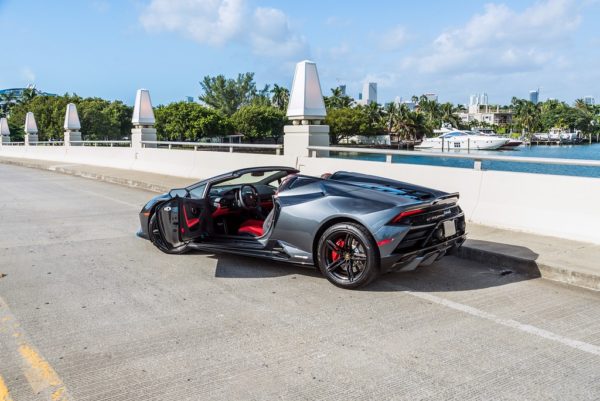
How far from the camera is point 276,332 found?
13.5 ft

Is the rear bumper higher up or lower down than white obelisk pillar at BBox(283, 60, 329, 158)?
lower down

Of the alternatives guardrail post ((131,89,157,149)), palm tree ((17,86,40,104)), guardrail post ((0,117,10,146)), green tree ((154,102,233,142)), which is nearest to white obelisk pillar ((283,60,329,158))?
guardrail post ((131,89,157,149))

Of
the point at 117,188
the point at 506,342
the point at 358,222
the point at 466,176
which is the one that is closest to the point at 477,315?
the point at 506,342

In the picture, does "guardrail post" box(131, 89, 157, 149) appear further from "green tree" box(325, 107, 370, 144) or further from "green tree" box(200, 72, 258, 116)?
"green tree" box(200, 72, 258, 116)

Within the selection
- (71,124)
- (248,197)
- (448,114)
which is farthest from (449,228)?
(448,114)

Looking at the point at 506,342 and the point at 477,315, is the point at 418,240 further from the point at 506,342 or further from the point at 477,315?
the point at 506,342

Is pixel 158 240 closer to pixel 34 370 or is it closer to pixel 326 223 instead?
pixel 326 223

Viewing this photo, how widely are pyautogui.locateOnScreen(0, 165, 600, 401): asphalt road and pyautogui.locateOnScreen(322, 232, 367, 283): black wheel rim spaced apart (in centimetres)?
21

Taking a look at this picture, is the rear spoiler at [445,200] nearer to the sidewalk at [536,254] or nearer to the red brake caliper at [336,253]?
the red brake caliper at [336,253]

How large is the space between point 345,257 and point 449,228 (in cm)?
117

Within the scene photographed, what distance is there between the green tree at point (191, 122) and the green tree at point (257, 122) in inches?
97.9

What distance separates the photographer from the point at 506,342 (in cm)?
391

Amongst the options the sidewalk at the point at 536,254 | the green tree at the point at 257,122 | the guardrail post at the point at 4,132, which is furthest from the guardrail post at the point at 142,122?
the green tree at the point at 257,122

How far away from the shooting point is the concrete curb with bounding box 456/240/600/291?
5.36 metres
